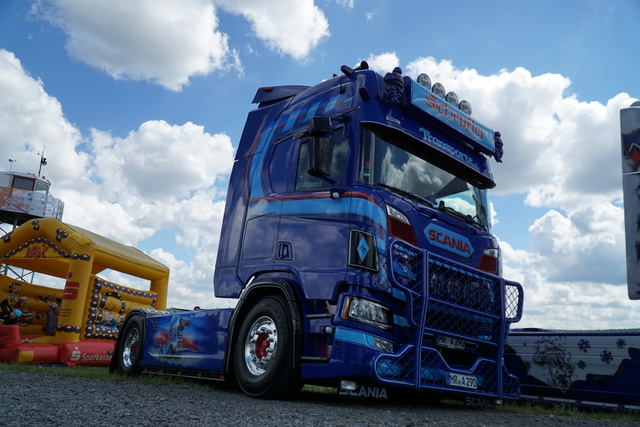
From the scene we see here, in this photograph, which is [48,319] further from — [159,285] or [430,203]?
[430,203]

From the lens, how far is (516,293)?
20.4 ft

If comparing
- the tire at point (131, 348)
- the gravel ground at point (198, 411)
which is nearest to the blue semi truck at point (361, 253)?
the gravel ground at point (198, 411)

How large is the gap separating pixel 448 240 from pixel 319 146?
5.59 feet

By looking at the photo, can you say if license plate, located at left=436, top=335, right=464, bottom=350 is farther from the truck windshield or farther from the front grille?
the truck windshield

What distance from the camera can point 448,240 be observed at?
19.0 ft

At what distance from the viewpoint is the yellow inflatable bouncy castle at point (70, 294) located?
1105 cm

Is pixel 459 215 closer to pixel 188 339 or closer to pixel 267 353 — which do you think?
pixel 267 353

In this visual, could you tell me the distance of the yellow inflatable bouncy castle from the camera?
11047 mm

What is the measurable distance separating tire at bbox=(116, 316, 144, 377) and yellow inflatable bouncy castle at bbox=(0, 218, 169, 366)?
259 cm

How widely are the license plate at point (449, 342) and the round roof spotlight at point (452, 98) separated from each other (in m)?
2.86

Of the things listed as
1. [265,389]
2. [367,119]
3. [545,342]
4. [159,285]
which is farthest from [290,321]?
[159,285]

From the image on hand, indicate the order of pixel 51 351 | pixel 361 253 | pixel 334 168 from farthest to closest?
pixel 51 351 < pixel 334 168 < pixel 361 253

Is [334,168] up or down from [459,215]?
up

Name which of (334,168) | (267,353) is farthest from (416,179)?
(267,353)
